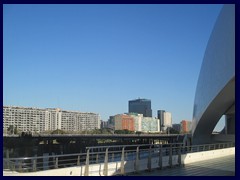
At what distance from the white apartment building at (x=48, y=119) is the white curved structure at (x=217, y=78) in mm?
27310

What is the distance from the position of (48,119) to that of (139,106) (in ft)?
74.3

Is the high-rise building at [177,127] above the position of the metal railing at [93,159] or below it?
below

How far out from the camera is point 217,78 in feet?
57.6

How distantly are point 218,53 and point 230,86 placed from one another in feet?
7.11

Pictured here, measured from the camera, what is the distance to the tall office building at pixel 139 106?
75.6m

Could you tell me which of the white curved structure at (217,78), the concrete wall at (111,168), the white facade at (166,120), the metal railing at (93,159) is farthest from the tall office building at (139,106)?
the metal railing at (93,159)

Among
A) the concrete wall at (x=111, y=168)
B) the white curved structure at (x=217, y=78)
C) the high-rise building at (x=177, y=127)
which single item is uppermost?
the white curved structure at (x=217, y=78)

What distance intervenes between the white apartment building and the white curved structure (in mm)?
27310

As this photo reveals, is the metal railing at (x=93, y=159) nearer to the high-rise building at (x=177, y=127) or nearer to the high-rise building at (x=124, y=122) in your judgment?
the high-rise building at (x=177, y=127)

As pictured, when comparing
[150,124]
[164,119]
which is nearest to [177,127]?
[164,119]

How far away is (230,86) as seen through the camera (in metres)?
16.1

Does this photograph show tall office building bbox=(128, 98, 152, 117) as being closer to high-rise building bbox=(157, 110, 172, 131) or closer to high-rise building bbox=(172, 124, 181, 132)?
high-rise building bbox=(157, 110, 172, 131)
